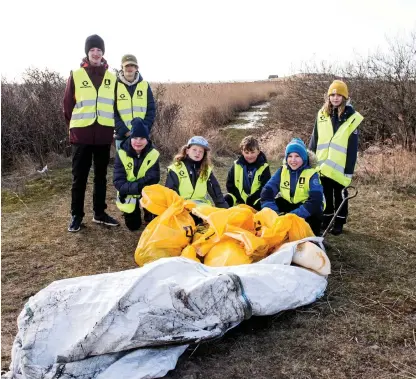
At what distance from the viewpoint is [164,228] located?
390cm

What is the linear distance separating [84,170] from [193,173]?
1.17m

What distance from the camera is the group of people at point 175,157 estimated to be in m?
4.66

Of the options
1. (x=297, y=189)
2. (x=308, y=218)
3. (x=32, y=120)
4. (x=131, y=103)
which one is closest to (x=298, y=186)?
(x=297, y=189)

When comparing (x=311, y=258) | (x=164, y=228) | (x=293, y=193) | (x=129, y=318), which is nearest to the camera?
(x=129, y=318)

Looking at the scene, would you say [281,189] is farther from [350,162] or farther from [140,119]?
[140,119]

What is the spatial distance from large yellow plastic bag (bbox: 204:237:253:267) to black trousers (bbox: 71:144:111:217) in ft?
6.38

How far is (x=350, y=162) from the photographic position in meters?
4.84

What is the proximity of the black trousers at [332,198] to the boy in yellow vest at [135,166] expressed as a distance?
1815 millimetres

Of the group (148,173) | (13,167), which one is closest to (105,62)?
(148,173)

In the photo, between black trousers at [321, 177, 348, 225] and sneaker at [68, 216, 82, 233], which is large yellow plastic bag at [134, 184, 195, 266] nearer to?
sneaker at [68, 216, 82, 233]

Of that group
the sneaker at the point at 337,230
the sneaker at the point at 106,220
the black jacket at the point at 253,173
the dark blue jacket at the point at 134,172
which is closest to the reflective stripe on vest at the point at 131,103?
the dark blue jacket at the point at 134,172

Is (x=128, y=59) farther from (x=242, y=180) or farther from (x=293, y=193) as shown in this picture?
(x=293, y=193)

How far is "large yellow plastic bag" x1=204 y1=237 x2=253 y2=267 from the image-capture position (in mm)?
3428

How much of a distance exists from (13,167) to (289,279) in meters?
6.48
